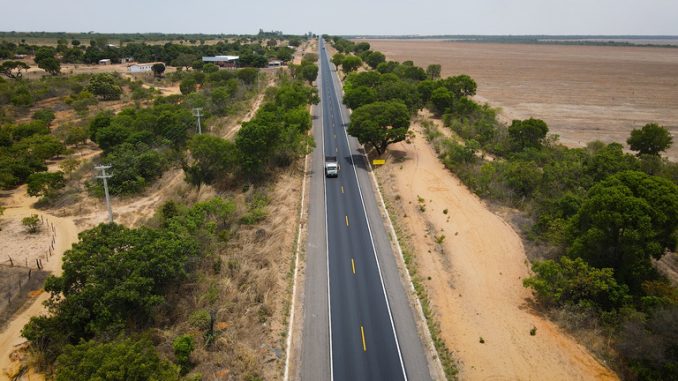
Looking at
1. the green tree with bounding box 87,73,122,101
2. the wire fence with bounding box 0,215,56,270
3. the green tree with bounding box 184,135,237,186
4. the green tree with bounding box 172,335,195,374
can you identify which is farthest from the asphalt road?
the green tree with bounding box 87,73,122,101

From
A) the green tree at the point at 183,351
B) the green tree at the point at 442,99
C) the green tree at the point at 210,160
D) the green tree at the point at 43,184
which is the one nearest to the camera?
the green tree at the point at 183,351

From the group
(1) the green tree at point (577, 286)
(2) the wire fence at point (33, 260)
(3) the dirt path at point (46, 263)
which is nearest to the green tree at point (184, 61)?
(3) the dirt path at point (46, 263)

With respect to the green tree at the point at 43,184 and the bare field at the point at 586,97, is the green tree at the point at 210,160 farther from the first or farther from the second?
the bare field at the point at 586,97

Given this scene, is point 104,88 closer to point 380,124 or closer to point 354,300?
point 380,124

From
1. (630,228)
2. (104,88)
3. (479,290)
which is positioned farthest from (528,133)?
(104,88)

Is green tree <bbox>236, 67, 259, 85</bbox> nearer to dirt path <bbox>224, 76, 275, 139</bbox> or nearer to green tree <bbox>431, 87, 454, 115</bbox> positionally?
dirt path <bbox>224, 76, 275, 139</bbox>

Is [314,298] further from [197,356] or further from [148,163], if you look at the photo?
[148,163]

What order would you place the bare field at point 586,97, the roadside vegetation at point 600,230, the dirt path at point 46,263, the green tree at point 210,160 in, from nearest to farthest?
the roadside vegetation at point 600,230, the dirt path at point 46,263, the green tree at point 210,160, the bare field at point 586,97
